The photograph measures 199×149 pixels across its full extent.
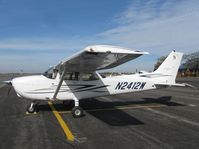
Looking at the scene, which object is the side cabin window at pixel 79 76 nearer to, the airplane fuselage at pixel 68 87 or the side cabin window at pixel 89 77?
the side cabin window at pixel 89 77

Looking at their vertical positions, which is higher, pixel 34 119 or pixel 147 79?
pixel 147 79

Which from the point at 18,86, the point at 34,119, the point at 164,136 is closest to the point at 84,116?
the point at 34,119

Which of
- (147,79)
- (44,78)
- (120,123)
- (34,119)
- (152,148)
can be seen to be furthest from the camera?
(147,79)

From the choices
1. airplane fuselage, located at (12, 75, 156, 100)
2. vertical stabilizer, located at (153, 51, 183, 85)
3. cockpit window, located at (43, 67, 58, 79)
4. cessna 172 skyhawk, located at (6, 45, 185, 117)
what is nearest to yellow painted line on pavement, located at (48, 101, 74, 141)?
cessna 172 skyhawk, located at (6, 45, 185, 117)

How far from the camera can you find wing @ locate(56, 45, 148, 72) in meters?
6.01

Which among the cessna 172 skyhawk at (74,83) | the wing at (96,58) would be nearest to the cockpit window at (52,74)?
the cessna 172 skyhawk at (74,83)

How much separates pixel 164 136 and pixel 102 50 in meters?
2.61

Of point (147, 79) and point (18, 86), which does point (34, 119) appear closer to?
point (18, 86)

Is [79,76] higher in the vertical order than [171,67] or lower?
lower

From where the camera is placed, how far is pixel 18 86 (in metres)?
9.07

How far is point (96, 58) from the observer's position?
24.0 feet

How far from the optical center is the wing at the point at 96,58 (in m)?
6.01

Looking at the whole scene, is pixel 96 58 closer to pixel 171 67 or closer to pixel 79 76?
pixel 79 76

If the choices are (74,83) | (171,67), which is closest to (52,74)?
(74,83)
